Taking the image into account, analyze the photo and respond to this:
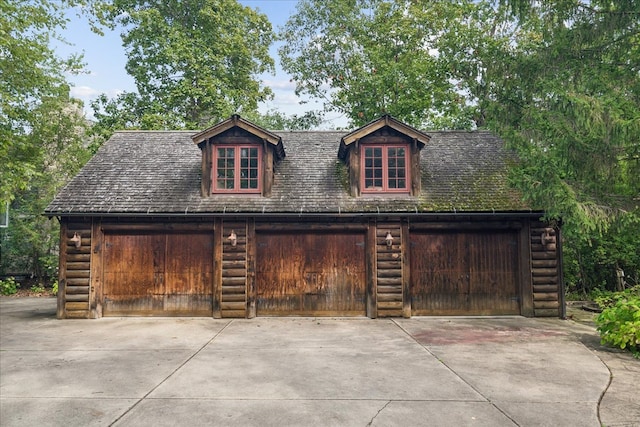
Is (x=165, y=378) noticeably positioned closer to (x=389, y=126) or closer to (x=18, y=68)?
(x=389, y=126)

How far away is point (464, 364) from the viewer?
20.6 ft

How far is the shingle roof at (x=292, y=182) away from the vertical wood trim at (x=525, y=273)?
0.79 m

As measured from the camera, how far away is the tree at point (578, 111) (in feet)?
25.5

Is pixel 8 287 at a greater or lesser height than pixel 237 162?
lesser

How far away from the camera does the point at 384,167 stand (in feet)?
36.6

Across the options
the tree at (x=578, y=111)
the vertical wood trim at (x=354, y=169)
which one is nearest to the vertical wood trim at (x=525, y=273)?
the tree at (x=578, y=111)

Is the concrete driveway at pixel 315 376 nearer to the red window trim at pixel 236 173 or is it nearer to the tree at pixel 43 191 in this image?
the red window trim at pixel 236 173

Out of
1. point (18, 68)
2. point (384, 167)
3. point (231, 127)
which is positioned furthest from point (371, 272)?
point (18, 68)

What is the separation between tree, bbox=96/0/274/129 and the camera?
20094 mm

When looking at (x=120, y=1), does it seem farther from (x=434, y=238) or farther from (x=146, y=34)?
(x=434, y=238)

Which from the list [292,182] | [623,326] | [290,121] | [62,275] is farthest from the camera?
[290,121]

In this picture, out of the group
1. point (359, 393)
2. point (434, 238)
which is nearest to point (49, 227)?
point (434, 238)

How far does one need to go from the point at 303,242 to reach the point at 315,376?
5325mm

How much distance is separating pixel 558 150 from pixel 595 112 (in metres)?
0.98
